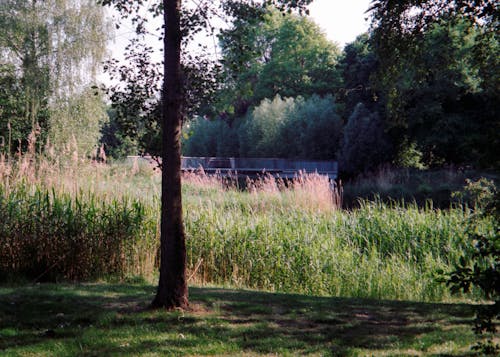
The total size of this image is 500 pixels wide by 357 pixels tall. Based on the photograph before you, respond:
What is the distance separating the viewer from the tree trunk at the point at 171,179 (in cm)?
511

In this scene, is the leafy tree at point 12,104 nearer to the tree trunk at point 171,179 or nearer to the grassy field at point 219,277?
the grassy field at point 219,277

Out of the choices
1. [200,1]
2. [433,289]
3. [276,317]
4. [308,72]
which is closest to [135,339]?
[276,317]

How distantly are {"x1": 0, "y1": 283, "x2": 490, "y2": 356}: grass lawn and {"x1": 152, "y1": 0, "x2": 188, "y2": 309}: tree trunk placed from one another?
0.92 feet

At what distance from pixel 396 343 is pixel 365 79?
2508 cm

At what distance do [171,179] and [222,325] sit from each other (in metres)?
1.46

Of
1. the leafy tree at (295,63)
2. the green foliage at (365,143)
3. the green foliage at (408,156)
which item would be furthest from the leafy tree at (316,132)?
the leafy tree at (295,63)

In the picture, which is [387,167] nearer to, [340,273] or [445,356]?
[340,273]

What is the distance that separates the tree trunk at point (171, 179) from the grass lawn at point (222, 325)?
0.28 m

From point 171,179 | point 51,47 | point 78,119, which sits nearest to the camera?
point 171,179

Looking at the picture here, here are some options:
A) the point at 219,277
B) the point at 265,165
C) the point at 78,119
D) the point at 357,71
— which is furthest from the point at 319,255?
the point at 265,165

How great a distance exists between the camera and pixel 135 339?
14.1ft

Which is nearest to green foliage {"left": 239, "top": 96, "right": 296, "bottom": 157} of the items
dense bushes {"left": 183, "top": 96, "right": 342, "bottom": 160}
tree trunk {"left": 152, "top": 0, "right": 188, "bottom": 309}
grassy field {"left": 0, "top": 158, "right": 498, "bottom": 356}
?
dense bushes {"left": 183, "top": 96, "right": 342, "bottom": 160}

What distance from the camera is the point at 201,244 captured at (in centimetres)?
800

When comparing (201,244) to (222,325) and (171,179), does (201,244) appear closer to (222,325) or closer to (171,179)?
(171,179)
